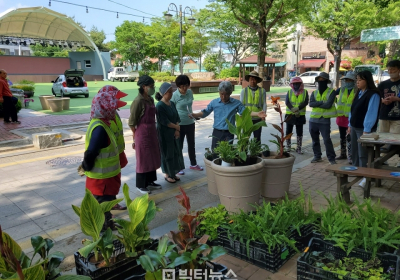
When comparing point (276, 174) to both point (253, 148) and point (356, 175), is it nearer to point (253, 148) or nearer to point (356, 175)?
point (253, 148)

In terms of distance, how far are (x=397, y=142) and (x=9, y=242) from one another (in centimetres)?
442

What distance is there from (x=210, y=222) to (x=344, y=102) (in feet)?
14.1

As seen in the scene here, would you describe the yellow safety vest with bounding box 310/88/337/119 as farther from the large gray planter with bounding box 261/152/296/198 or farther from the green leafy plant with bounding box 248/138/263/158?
the green leafy plant with bounding box 248/138/263/158

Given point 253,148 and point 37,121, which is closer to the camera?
point 253,148

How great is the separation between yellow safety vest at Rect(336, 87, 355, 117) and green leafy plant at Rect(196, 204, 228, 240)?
4047 millimetres

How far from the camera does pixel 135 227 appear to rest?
2361 millimetres

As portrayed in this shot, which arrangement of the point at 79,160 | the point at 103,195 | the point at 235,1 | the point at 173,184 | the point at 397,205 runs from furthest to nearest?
the point at 235,1 → the point at 79,160 → the point at 173,184 → the point at 397,205 → the point at 103,195

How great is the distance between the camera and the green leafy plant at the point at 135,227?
234 cm

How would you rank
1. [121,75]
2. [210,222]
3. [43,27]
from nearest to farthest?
[210,222], [43,27], [121,75]

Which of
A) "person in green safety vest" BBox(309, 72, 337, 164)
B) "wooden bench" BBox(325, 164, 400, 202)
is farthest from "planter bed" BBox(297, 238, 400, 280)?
"person in green safety vest" BBox(309, 72, 337, 164)

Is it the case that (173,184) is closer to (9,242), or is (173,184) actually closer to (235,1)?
(9,242)

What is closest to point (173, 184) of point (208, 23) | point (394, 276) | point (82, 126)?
point (394, 276)

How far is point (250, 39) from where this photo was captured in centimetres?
3522

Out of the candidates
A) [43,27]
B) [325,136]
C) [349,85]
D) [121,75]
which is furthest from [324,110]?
[43,27]
